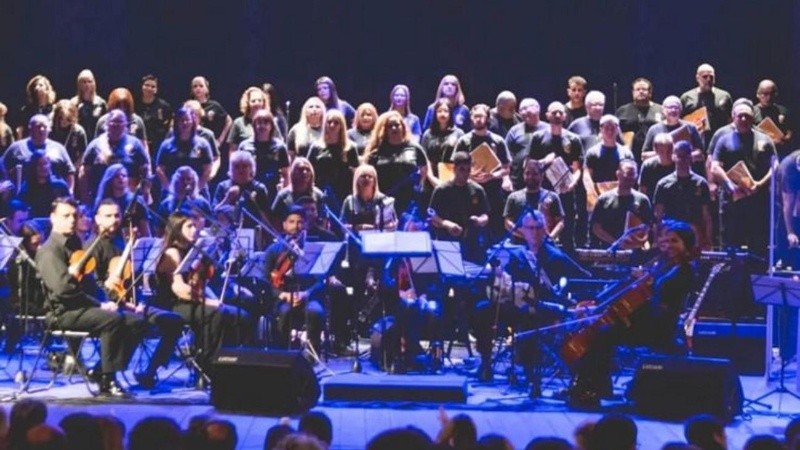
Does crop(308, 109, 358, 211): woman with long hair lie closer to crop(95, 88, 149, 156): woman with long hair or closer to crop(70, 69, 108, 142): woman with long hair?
crop(95, 88, 149, 156): woman with long hair

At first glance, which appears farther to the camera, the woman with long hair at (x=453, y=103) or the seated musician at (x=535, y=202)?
the woman with long hair at (x=453, y=103)

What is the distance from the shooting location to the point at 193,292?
1131 cm

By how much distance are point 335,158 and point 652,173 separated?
11.2 ft

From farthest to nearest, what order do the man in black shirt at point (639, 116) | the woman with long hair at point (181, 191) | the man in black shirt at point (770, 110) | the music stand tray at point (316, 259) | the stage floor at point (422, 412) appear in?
the man in black shirt at point (639, 116) → the man in black shirt at point (770, 110) → the woman with long hair at point (181, 191) → the music stand tray at point (316, 259) → the stage floor at point (422, 412)

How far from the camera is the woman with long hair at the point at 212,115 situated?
15883mm

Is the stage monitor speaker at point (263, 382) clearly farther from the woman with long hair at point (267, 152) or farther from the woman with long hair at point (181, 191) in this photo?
the woman with long hair at point (267, 152)

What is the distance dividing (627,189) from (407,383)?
409cm

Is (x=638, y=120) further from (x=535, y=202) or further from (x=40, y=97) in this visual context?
(x=40, y=97)

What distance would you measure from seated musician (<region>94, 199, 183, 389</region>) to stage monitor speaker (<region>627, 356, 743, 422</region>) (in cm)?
381

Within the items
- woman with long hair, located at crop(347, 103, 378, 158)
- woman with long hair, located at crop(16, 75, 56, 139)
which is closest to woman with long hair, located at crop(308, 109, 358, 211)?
woman with long hair, located at crop(347, 103, 378, 158)

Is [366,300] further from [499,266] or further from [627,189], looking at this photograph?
[627,189]

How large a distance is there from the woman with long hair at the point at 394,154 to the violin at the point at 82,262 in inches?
137

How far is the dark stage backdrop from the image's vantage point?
17922mm

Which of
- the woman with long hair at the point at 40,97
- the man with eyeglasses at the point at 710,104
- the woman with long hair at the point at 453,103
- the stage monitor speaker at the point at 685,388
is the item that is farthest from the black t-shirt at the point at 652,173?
the woman with long hair at the point at 40,97
